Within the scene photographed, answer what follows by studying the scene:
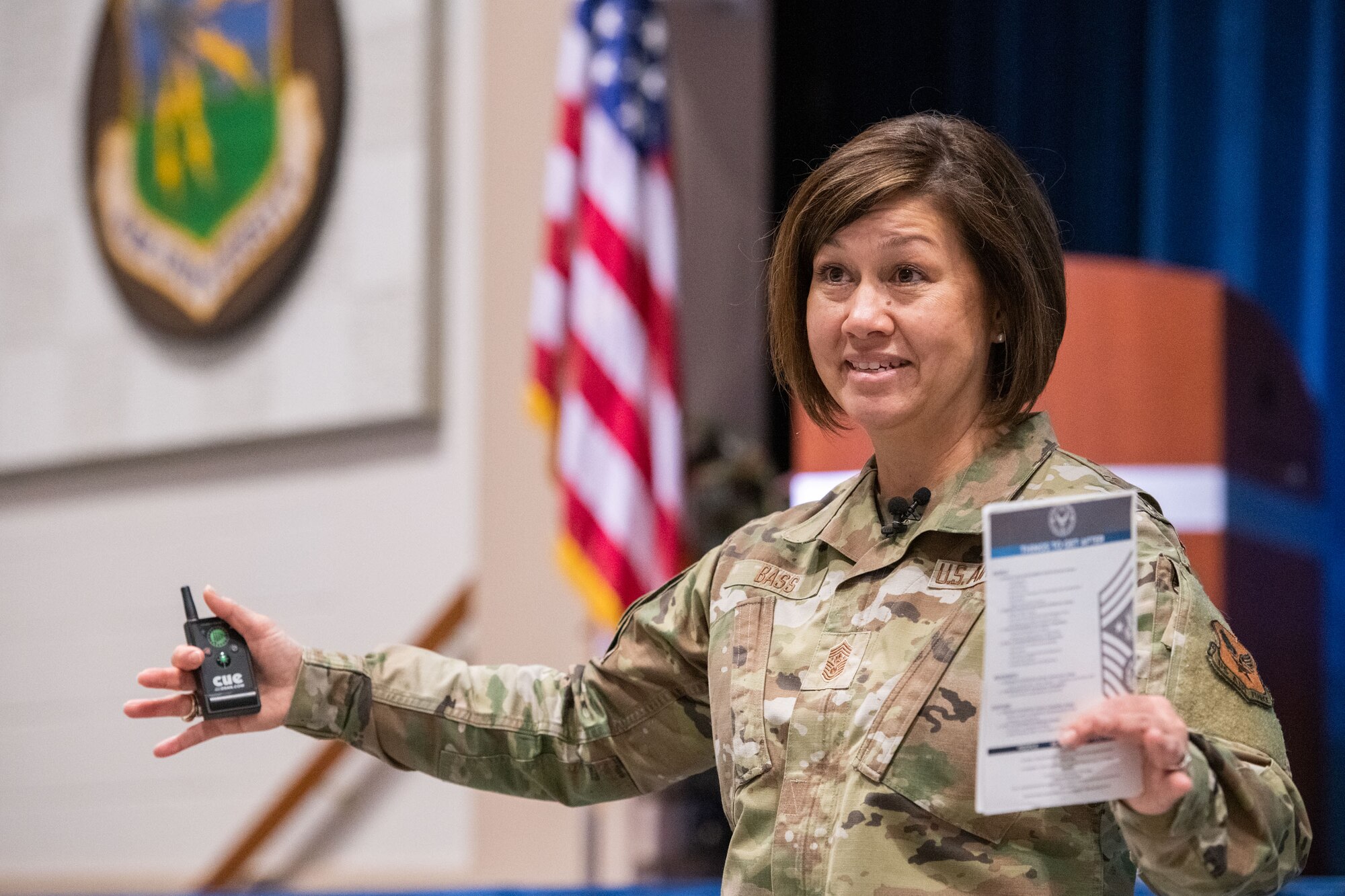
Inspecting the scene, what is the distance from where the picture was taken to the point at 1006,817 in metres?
1.26

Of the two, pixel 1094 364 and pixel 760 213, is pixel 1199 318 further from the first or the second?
pixel 760 213

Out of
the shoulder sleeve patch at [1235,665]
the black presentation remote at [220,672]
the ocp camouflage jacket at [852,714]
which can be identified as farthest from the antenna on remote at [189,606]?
the shoulder sleeve patch at [1235,665]

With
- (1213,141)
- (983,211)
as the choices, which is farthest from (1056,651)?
(1213,141)

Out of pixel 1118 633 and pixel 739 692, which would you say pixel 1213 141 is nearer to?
pixel 739 692

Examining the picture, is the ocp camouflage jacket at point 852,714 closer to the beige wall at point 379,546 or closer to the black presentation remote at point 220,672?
the black presentation remote at point 220,672

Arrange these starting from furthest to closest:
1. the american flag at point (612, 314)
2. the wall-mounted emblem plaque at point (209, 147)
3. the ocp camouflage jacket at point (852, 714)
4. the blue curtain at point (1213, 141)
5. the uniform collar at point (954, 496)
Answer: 1. the wall-mounted emblem plaque at point (209, 147)
2. the blue curtain at point (1213, 141)
3. the american flag at point (612, 314)
4. the uniform collar at point (954, 496)
5. the ocp camouflage jacket at point (852, 714)

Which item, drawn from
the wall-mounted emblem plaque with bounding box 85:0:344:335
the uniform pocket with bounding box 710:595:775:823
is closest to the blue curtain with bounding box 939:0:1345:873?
the wall-mounted emblem plaque with bounding box 85:0:344:335

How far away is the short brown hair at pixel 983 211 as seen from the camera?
1.40 metres

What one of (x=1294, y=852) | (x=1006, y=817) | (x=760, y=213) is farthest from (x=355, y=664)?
(x=760, y=213)

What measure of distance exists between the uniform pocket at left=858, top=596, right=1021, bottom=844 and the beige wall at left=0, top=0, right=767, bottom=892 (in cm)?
255

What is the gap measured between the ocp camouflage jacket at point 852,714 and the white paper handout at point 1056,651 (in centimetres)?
6

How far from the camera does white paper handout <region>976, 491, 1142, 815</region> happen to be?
110 centimetres

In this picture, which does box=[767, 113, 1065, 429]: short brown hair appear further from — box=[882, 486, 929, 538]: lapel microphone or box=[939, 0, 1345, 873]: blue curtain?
box=[939, 0, 1345, 873]: blue curtain

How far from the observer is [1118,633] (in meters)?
1.11
